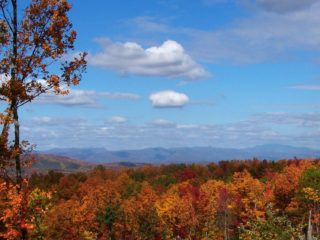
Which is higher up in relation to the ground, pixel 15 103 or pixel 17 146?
pixel 15 103

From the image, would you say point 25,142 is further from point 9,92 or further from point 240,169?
point 240,169

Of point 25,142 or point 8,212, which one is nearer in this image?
point 8,212

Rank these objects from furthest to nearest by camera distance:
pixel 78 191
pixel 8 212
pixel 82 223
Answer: pixel 78 191 < pixel 82 223 < pixel 8 212

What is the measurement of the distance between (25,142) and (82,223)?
270ft

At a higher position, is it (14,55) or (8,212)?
(14,55)

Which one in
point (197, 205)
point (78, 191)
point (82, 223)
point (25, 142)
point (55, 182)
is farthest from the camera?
point (55, 182)

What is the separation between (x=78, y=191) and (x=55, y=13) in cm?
14963

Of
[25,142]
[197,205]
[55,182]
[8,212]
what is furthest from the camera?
[55,182]

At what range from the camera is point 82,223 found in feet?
319

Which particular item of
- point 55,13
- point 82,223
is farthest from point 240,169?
point 55,13

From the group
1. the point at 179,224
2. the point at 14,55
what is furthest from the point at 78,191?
the point at 14,55

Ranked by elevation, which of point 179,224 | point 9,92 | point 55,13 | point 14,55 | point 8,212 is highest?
point 55,13

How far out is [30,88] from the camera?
18.9 metres

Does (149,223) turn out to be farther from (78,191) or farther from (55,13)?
(55,13)
